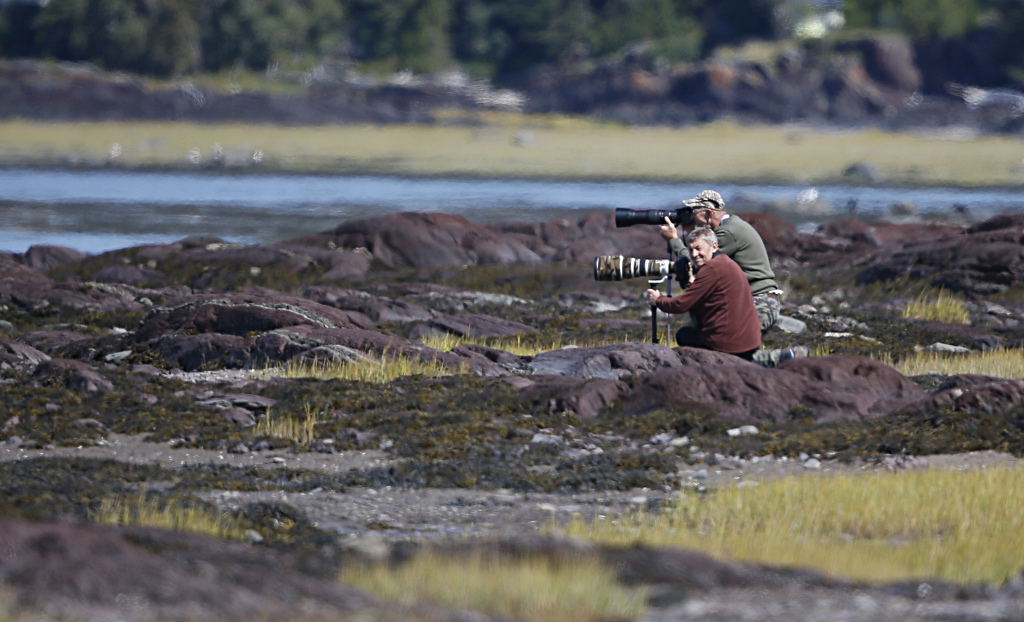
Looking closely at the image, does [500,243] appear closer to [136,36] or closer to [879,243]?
[879,243]

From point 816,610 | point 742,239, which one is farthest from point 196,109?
point 816,610

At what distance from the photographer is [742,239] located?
14.2m

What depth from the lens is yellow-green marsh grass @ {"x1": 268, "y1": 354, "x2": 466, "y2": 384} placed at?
50.0ft

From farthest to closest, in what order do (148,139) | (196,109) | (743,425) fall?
1. (196,109)
2. (148,139)
3. (743,425)

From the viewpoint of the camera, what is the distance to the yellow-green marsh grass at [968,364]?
1580cm

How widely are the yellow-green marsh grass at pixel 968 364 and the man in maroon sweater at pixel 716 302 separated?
284 cm

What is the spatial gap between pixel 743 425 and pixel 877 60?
96.4 metres

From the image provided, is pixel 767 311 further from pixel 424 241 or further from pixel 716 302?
pixel 424 241

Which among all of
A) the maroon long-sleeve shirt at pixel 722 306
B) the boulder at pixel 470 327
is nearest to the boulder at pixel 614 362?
the maroon long-sleeve shirt at pixel 722 306

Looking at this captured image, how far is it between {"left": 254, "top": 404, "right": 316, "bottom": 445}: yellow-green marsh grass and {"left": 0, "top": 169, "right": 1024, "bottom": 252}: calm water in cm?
2516

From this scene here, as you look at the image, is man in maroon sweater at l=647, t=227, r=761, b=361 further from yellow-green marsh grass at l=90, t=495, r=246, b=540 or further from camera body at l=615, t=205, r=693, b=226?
yellow-green marsh grass at l=90, t=495, r=246, b=540

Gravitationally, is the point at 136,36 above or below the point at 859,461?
above

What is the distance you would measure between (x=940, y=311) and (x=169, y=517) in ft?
53.9

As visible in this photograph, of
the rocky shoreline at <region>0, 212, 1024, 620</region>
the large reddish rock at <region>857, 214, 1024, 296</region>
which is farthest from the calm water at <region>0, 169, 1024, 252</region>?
the rocky shoreline at <region>0, 212, 1024, 620</region>
